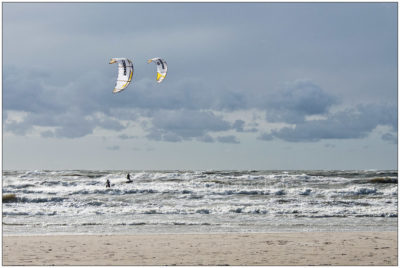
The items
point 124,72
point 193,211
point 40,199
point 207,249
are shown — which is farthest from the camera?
point 40,199

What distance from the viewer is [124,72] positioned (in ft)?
65.1

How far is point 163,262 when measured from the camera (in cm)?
1060

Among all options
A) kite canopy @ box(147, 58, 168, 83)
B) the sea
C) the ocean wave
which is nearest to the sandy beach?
the sea

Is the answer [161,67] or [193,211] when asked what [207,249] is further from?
[161,67]

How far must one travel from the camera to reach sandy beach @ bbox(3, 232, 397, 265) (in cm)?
1066

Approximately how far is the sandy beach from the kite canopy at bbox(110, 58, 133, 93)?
24.8 ft

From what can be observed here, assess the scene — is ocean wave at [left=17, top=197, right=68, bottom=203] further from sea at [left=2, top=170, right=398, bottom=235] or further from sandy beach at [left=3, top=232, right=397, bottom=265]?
sandy beach at [left=3, top=232, right=397, bottom=265]

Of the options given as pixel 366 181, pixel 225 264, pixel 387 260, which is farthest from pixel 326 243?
pixel 366 181

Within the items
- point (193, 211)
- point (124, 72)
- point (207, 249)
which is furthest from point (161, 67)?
point (207, 249)

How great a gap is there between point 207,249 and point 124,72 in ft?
33.5

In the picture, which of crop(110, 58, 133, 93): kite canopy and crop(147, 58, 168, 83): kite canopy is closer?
crop(110, 58, 133, 93): kite canopy

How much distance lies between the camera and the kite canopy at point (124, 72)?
770 inches

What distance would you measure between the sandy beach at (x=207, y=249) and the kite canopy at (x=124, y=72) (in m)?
7.56

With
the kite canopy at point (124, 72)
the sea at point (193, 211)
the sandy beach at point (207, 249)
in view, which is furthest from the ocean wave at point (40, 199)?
the sandy beach at point (207, 249)
